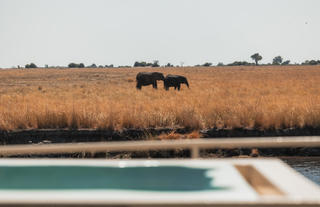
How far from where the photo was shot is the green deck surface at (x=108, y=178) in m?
4.05

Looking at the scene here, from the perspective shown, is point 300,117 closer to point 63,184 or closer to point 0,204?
point 63,184

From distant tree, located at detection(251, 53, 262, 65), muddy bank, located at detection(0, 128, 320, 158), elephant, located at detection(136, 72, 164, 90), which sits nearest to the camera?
muddy bank, located at detection(0, 128, 320, 158)

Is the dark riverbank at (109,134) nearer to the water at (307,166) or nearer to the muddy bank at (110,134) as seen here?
the muddy bank at (110,134)

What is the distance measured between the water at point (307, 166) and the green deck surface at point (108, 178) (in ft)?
18.2

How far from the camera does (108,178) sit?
13.4ft

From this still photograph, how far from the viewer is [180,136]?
1219 centimetres

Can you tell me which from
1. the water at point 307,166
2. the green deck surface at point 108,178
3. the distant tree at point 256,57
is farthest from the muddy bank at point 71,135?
the distant tree at point 256,57

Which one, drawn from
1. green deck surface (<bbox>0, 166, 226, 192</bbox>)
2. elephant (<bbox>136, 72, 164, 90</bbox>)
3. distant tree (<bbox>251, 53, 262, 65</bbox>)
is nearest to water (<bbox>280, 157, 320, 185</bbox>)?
green deck surface (<bbox>0, 166, 226, 192</bbox>)

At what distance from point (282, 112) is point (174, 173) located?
9625 millimetres

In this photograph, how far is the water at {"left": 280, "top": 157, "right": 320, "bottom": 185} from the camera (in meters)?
9.63

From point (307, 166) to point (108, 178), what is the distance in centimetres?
735

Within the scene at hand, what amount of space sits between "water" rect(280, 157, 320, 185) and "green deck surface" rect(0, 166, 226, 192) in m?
5.56

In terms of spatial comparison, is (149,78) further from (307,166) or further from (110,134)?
(307,166)

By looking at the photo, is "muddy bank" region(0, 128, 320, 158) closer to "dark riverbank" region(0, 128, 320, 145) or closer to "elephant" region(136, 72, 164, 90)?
"dark riverbank" region(0, 128, 320, 145)
